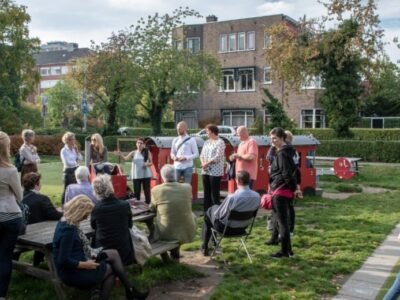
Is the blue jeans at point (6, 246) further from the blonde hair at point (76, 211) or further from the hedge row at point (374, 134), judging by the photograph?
the hedge row at point (374, 134)

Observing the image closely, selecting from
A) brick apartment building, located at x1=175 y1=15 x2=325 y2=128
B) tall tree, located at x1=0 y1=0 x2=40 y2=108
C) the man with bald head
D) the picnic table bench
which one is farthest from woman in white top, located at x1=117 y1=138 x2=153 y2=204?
brick apartment building, located at x1=175 y1=15 x2=325 y2=128

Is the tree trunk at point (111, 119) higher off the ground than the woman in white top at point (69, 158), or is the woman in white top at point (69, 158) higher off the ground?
the tree trunk at point (111, 119)

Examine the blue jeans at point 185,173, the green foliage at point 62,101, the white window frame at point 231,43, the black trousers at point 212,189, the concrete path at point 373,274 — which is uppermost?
the white window frame at point 231,43

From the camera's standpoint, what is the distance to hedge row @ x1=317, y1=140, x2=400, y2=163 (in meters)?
25.6

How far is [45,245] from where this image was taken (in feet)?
16.3

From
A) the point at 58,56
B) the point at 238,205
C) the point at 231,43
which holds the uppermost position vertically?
the point at 58,56

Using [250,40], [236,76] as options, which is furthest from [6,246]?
[250,40]

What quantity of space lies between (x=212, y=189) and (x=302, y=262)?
2.72 metres

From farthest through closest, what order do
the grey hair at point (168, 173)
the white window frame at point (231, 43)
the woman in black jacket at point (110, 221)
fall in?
the white window frame at point (231, 43), the grey hair at point (168, 173), the woman in black jacket at point (110, 221)

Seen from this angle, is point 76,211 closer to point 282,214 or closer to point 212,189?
point 282,214

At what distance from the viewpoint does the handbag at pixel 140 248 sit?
5578 millimetres

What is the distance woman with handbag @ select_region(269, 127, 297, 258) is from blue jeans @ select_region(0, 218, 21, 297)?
340 centimetres

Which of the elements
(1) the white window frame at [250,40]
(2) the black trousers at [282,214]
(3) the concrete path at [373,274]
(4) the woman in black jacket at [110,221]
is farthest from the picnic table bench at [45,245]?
(1) the white window frame at [250,40]

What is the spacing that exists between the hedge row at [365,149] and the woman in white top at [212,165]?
18658 mm
